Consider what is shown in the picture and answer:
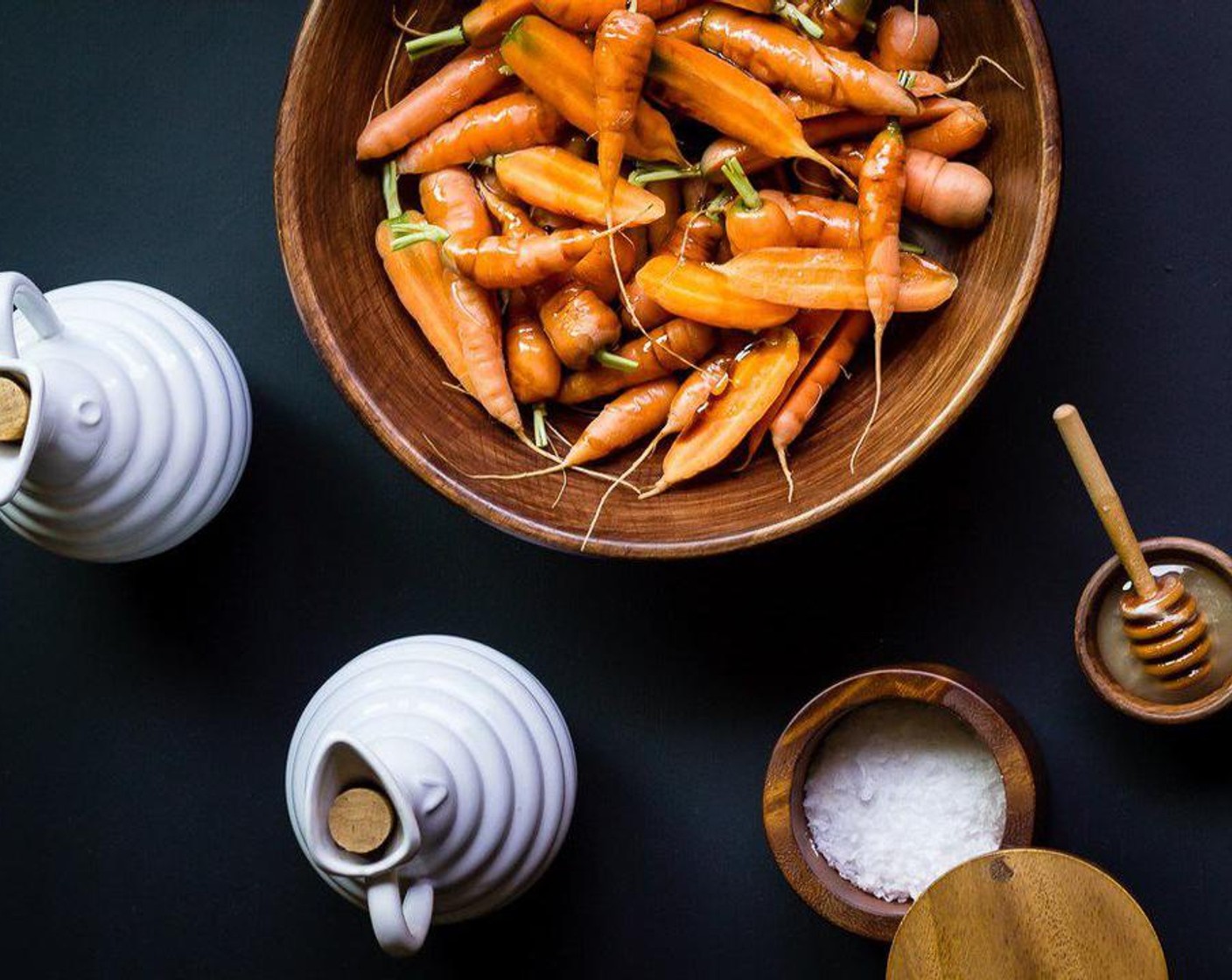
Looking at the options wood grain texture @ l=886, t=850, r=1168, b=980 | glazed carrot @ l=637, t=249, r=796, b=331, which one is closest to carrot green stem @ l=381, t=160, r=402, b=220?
glazed carrot @ l=637, t=249, r=796, b=331

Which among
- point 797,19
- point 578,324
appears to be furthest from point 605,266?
point 797,19

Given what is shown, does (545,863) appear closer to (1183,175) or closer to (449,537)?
(449,537)

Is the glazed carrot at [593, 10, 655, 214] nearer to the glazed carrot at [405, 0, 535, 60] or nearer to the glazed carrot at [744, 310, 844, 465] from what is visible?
the glazed carrot at [405, 0, 535, 60]

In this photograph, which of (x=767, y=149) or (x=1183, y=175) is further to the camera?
(x=1183, y=175)

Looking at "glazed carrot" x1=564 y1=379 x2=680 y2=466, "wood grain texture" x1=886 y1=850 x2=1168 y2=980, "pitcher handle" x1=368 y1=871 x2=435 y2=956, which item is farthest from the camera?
"glazed carrot" x1=564 y1=379 x2=680 y2=466

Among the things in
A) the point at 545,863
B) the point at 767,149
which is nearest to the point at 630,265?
the point at 767,149

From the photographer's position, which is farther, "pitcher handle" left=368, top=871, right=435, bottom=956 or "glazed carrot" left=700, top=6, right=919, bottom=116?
"glazed carrot" left=700, top=6, right=919, bottom=116

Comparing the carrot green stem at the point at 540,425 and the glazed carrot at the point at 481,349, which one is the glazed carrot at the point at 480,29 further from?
the carrot green stem at the point at 540,425
